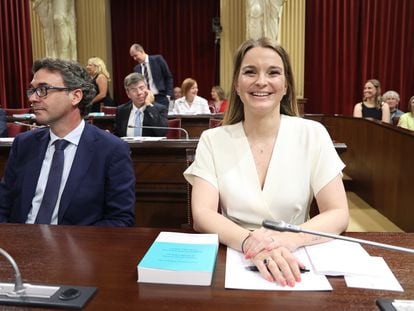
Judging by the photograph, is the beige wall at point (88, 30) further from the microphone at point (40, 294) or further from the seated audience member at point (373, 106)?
the microphone at point (40, 294)

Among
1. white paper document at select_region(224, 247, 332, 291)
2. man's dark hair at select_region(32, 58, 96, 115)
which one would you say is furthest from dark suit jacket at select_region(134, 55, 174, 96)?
white paper document at select_region(224, 247, 332, 291)

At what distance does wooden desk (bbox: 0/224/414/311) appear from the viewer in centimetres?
95

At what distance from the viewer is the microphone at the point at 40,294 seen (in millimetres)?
952

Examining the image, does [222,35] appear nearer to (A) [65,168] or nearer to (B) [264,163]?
(A) [65,168]

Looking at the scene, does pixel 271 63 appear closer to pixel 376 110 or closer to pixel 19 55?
pixel 376 110

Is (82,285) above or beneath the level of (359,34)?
beneath

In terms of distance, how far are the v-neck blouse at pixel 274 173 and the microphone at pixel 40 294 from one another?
710 millimetres

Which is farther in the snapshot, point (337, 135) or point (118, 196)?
point (337, 135)

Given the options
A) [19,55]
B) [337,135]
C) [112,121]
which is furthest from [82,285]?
[19,55]

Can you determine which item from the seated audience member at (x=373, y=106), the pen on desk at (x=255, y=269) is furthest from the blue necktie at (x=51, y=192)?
the seated audience member at (x=373, y=106)

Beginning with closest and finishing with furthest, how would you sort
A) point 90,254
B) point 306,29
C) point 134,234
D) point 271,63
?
1. point 90,254
2. point 134,234
3. point 271,63
4. point 306,29

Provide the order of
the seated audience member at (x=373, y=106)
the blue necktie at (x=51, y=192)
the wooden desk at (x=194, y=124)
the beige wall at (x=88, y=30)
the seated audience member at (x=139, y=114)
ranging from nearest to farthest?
the blue necktie at (x=51, y=192) < the seated audience member at (x=139, y=114) < the wooden desk at (x=194, y=124) < the seated audience member at (x=373, y=106) < the beige wall at (x=88, y=30)

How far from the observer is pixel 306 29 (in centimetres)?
875

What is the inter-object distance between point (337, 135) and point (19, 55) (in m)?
6.40
